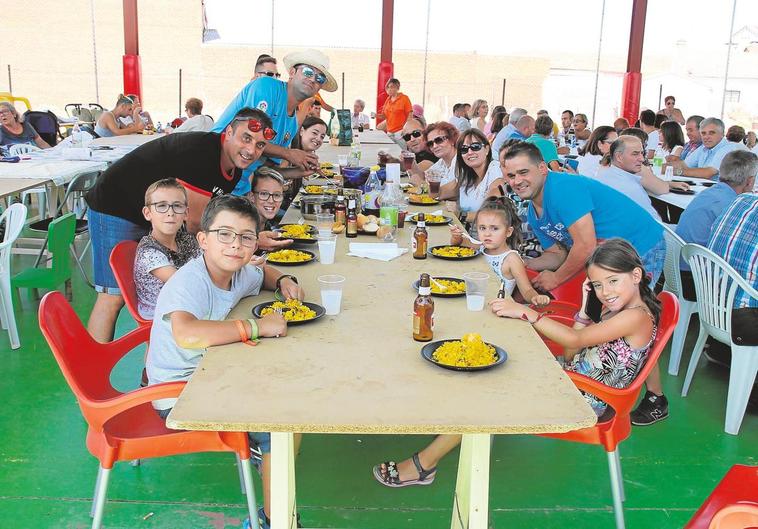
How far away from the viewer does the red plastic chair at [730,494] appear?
1.80m

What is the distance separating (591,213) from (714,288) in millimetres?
656

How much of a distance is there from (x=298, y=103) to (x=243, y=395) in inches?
135

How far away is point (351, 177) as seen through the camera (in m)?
5.07

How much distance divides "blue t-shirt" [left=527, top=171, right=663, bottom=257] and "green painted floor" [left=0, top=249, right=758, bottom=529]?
3.00 feet

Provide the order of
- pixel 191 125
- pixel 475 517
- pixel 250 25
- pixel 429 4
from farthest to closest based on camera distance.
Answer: pixel 250 25 → pixel 429 4 → pixel 191 125 → pixel 475 517

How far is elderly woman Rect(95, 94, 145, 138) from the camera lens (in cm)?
1005

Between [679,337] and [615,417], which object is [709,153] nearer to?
[679,337]

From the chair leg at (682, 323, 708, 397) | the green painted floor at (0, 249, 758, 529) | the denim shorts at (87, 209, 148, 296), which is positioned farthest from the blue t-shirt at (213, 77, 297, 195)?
the chair leg at (682, 323, 708, 397)

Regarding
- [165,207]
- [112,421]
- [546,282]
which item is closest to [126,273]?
[165,207]

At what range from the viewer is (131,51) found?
1523cm

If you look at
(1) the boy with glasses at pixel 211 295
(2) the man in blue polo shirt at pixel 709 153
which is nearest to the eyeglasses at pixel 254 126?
(1) the boy with glasses at pixel 211 295

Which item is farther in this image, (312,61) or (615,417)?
(312,61)

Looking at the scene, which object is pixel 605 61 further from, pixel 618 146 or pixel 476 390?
pixel 476 390

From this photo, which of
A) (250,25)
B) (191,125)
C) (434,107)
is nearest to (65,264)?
(191,125)
